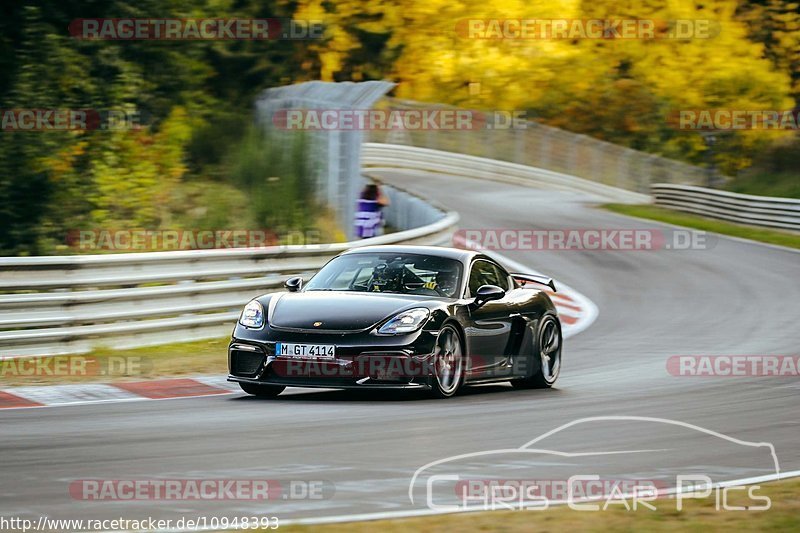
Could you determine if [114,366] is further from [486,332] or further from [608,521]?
[608,521]

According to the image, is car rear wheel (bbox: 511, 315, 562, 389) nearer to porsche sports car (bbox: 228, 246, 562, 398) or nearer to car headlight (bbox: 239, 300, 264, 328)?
porsche sports car (bbox: 228, 246, 562, 398)

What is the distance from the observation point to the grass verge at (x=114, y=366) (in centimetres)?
1205

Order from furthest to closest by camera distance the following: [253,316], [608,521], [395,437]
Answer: [253,316] → [395,437] → [608,521]

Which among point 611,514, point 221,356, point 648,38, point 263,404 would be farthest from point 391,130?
point 611,514

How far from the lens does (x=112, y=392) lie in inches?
A: 440

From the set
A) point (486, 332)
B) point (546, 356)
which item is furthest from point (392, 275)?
point (546, 356)

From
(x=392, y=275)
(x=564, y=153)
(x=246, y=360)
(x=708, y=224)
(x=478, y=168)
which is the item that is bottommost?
(x=708, y=224)

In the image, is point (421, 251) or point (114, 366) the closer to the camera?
point (421, 251)

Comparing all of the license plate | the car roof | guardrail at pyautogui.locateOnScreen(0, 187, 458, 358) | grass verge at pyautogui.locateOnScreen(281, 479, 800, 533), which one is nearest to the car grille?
the license plate

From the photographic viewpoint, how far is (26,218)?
18.7m

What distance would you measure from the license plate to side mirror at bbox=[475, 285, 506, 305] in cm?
166

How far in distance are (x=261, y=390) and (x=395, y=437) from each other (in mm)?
2737

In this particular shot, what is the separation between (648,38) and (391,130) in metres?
11.4

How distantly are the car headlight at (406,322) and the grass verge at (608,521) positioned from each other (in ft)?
14.1
